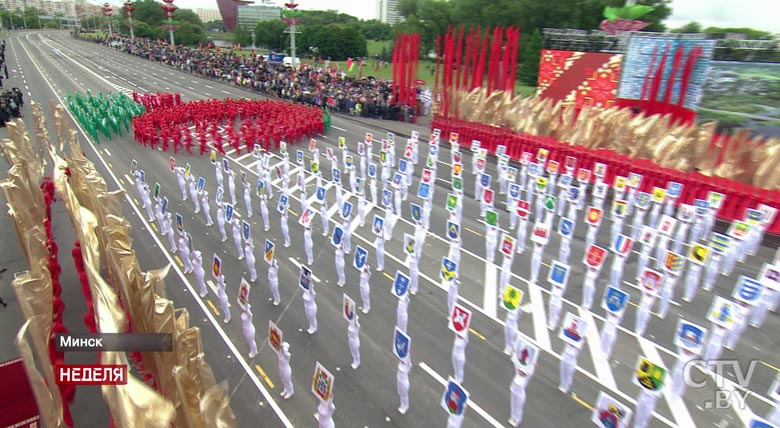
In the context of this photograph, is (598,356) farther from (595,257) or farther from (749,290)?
(749,290)

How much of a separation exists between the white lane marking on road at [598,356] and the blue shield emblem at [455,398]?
10.9 ft

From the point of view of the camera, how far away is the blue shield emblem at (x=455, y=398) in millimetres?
6473

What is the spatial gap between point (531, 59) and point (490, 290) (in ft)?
146

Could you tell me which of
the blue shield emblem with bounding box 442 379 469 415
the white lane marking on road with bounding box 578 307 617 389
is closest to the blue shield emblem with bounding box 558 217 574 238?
the white lane marking on road with bounding box 578 307 617 389

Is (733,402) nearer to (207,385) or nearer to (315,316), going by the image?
(315,316)

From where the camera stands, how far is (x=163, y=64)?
220 feet

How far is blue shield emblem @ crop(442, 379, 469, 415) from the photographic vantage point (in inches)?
255

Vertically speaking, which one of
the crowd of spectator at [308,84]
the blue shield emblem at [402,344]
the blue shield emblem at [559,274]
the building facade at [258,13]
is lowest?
the blue shield emblem at [402,344]

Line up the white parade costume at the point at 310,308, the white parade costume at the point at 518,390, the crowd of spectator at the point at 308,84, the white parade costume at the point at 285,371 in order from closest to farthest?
1. the white parade costume at the point at 518,390
2. the white parade costume at the point at 285,371
3. the white parade costume at the point at 310,308
4. the crowd of spectator at the point at 308,84

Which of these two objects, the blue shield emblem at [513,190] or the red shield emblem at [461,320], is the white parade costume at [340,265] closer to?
the red shield emblem at [461,320]

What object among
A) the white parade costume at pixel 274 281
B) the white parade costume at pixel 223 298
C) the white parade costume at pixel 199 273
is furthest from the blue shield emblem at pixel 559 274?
the white parade costume at pixel 199 273

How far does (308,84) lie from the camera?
44219mm

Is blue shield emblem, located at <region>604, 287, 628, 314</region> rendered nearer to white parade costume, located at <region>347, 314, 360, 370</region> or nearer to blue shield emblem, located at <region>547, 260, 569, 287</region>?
blue shield emblem, located at <region>547, 260, 569, 287</region>

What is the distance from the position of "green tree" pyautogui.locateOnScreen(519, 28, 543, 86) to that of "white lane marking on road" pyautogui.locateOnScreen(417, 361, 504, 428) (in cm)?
4740
